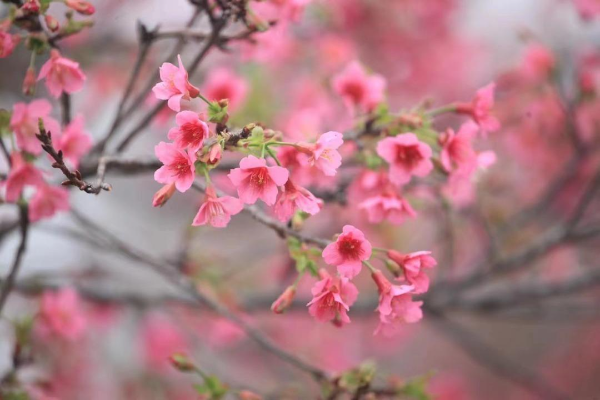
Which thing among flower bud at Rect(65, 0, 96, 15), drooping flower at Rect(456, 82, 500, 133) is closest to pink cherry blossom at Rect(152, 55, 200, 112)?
flower bud at Rect(65, 0, 96, 15)

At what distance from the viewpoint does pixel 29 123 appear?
91 cm

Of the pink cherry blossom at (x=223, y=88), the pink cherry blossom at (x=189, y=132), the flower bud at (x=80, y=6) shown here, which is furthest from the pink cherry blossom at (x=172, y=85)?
the pink cherry blossom at (x=223, y=88)

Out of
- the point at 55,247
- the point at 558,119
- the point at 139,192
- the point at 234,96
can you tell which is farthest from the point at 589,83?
the point at 139,192

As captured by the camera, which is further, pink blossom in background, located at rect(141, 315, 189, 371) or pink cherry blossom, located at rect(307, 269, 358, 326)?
pink blossom in background, located at rect(141, 315, 189, 371)

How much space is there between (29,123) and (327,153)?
1.54 feet

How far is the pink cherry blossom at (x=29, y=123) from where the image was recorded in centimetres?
90

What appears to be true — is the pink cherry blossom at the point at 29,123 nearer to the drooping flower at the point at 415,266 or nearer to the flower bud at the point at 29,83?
the flower bud at the point at 29,83

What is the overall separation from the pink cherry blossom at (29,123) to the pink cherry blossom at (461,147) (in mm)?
606

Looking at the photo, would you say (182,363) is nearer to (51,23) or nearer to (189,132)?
(189,132)

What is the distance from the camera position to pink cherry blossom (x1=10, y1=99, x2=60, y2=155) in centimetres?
90

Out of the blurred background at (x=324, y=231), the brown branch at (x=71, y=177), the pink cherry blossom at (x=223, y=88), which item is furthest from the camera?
the blurred background at (x=324, y=231)

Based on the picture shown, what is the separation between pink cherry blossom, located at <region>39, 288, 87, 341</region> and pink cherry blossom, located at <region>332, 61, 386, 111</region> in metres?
0.77

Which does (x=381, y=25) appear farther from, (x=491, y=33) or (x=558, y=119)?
(x=491, y=33)

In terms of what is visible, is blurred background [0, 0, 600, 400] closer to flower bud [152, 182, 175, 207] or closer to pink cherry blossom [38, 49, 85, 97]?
pink cherry blossom [38, 49, 85, 97]
